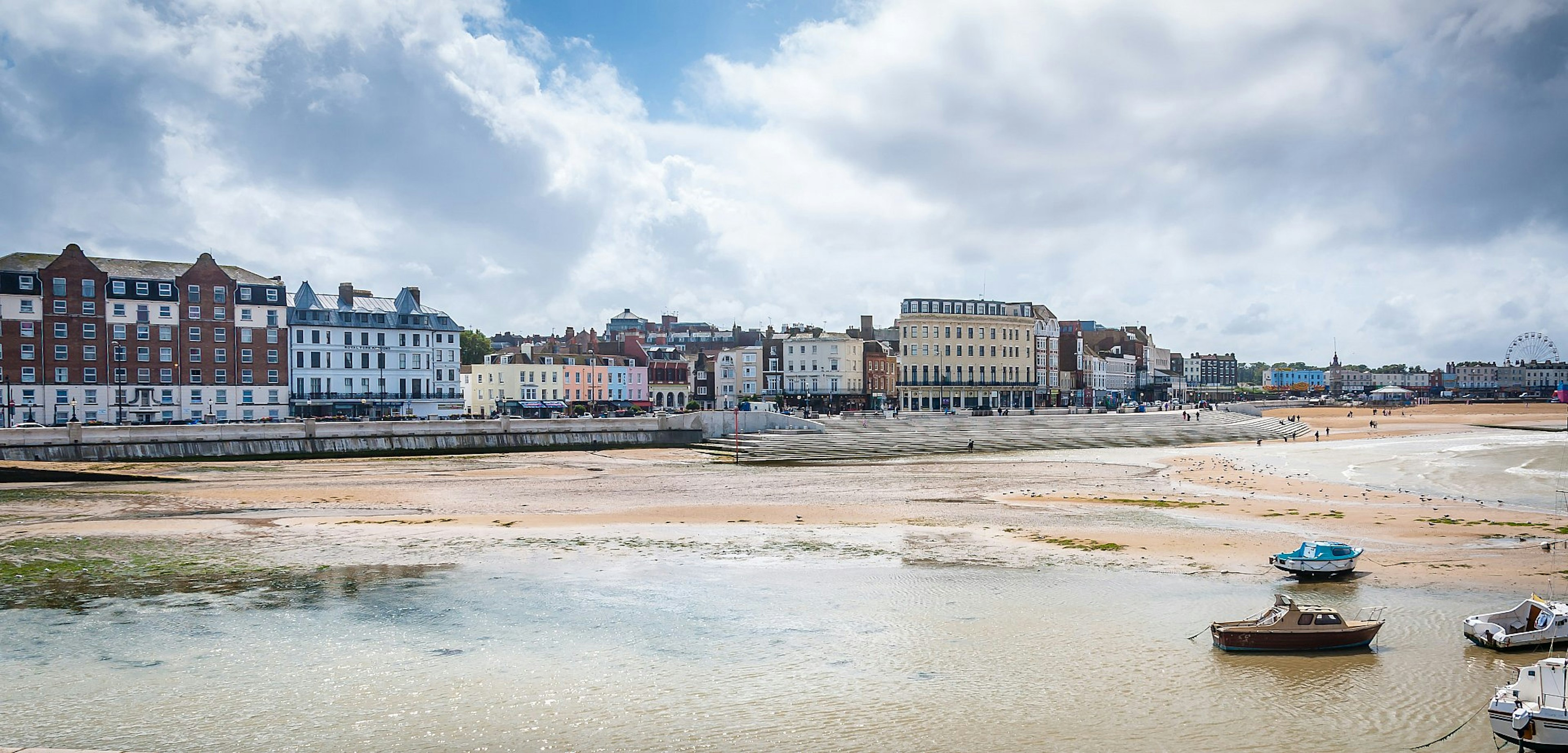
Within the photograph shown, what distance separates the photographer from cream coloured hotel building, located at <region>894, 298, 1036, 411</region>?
100875 mm

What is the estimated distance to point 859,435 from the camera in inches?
2645

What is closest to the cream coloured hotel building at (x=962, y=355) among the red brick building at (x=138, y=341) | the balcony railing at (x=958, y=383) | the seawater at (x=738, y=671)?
the balcony railing at (x=958, y=383)

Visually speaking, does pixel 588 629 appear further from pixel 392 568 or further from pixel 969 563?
pixel 969 563

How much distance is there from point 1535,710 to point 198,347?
277 ft

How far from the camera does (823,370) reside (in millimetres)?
105188

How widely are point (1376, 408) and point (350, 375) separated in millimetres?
140996

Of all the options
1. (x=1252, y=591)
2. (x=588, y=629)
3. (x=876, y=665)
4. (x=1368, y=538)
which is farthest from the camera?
(x=1368, y=538)

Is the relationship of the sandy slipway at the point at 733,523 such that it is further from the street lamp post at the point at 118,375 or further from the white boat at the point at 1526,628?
the street lamp post at the point at 118,375

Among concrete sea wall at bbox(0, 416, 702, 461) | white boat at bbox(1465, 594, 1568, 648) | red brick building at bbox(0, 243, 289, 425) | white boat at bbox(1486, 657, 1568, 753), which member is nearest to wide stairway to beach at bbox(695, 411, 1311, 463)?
concrete sea wall at bbox(0, 416, 702, 461)

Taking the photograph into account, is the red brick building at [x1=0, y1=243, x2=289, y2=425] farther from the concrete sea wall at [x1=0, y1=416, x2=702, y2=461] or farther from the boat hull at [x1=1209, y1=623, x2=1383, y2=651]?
the boat hull at [x1=1209, y1=623, x2=1383, y2=651]

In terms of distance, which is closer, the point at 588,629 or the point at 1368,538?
the point at 588,629

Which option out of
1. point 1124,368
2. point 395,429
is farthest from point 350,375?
point 1124,368

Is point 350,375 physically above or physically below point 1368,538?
above

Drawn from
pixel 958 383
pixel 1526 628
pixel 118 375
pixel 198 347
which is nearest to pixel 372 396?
pixel 198 347
